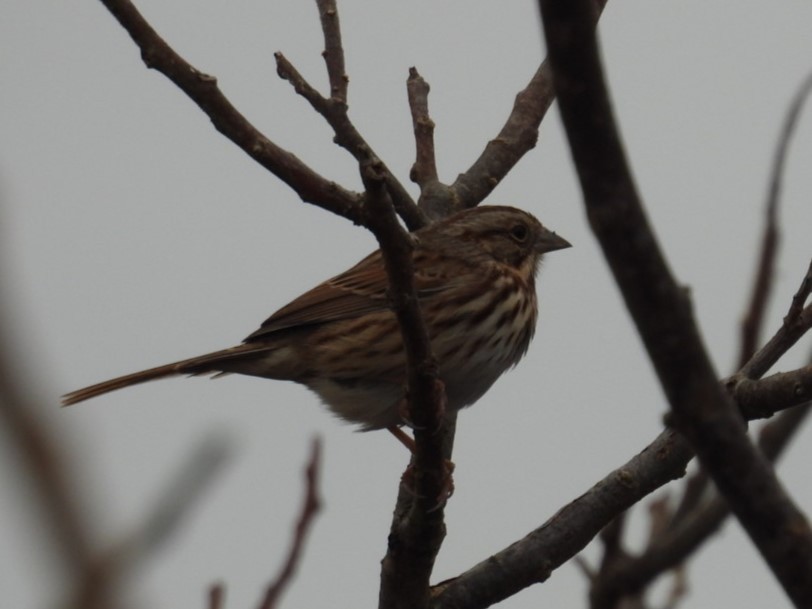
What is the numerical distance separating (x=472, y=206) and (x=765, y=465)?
4.47m

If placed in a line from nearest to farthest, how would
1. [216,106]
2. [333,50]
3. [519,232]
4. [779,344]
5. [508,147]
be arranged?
[216,106]
[779,344]
[333,50]
[508,147]
[519,232]

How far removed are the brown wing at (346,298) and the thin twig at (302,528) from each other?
2594 millimetres

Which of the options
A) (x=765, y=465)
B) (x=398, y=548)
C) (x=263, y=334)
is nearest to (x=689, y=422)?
(x=765, y=465)

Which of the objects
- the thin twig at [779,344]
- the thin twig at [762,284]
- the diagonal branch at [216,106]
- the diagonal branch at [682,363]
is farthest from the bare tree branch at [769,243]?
the diagonal branch at [682,363]

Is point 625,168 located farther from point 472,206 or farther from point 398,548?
point 472,206

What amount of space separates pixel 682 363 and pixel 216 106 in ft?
6.98

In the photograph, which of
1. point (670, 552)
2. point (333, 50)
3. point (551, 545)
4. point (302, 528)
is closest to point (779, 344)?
point (551, 545)

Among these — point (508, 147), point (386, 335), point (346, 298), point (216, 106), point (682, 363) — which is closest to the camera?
point (682, 363)

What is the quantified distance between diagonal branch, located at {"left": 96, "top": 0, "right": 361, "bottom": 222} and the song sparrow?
81.6 inches

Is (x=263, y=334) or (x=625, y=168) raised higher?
(x=263, y=334)

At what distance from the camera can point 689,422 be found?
Result: 1.97 metres

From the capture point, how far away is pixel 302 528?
3.13 meters

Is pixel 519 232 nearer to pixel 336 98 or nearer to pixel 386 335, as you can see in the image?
pixel 386 335

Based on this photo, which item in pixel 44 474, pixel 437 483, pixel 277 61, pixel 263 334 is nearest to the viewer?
pixel 44 474
